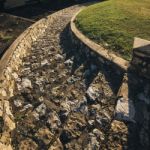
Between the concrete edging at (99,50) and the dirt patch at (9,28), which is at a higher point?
the concrete edging at (99,50)

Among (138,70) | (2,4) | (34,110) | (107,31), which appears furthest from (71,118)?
(2,4)

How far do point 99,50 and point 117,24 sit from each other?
8.01 ft

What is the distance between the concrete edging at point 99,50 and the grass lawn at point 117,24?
0.80 feet

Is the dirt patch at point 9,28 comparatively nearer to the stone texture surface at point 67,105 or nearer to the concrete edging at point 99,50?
the stone texture surface at point 67,105

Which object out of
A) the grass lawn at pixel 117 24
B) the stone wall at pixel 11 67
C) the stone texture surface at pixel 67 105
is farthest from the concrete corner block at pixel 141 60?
the stone wall at pixel 11 67

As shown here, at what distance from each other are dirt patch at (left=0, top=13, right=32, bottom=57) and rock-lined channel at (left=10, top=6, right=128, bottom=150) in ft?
4.11

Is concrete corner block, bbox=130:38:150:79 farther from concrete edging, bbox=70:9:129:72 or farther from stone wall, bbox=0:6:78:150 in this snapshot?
stone wall, bbox=0:6:78:150

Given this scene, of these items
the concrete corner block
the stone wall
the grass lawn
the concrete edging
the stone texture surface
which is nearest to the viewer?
the stone texture surface

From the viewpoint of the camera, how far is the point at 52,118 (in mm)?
8961

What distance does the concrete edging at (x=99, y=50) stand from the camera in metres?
10.1

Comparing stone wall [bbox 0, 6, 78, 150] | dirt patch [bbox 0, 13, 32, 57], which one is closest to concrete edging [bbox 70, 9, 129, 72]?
stone wall [bbox 0, 6, 78, 150]

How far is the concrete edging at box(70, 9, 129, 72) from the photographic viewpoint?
398 inches

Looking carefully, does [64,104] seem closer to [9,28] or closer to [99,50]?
[99,50]

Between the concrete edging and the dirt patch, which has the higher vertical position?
the concrete edging
